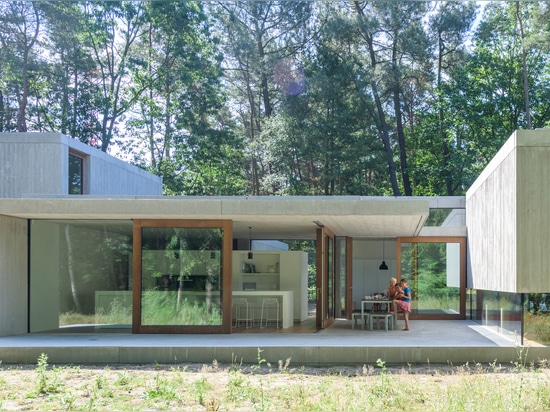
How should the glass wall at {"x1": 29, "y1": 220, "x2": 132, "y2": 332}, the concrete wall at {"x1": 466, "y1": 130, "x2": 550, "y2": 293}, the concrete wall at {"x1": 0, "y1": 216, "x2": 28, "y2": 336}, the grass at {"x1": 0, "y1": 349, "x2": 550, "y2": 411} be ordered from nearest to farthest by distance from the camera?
the grass at {"x1": 0, "y1": 349, "x2": 550, "y2": 411} → the concrete wall at {"x1": 466, "y1": 130, "x2": 550, "y2": 293} → the concrete wall at {"x1": 0, "y1": 216, "x2": 28, "y2": 336} → the glass wall at {"x1": 29, "y1": 220, "x2": 132, "y2": 332}

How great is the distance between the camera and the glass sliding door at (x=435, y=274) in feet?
65.9

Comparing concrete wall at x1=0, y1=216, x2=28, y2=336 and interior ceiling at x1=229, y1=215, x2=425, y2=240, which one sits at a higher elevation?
interior ceiling at x1=229, y1=215, x2=425, y2=240

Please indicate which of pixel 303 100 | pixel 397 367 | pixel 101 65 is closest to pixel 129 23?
pixel 101 65

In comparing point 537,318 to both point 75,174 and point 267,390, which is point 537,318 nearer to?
point 267,390

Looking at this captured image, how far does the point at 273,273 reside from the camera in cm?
1952

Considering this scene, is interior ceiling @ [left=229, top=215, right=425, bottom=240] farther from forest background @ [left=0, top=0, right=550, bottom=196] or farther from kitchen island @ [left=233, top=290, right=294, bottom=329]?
forest background @ [left=0, top=0, right=550, bottom=196]

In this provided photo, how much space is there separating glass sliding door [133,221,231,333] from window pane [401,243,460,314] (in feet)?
25.8

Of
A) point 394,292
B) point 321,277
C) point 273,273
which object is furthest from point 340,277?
point 321,277

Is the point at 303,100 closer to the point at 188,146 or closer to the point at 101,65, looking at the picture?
the point at 188,146

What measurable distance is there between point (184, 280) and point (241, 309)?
9.47 ft

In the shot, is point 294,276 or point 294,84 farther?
point 294,84

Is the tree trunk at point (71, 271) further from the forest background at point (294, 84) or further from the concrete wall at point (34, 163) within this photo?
the forest background at point (294, 84)

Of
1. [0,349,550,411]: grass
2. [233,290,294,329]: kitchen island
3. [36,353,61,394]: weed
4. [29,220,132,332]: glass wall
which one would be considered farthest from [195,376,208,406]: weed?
[233,290,294,329]: kitchen island

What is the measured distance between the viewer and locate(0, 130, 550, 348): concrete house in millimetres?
12602
